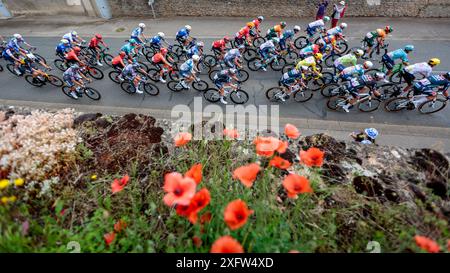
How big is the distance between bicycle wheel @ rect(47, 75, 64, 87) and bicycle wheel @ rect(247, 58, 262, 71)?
27.1 feet

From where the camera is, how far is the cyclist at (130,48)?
10047 millimetres

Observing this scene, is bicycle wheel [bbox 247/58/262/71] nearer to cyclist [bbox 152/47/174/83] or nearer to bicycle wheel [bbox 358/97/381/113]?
cyclist [bbox 152/47/174/83]

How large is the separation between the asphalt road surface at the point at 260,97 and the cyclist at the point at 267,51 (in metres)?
0.46

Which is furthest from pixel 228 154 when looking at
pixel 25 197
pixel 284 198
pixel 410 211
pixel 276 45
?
pixel 276 45

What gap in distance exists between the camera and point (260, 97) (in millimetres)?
9641

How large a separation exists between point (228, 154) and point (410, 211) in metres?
2.30

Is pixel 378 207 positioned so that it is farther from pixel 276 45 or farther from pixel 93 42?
pixel 93 42

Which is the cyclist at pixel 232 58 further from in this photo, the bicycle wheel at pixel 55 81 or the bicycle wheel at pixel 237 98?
the bicycle wheel at pixel 55 81

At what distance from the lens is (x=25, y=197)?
8.99 ft

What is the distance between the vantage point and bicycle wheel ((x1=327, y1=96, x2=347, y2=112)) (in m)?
8.70

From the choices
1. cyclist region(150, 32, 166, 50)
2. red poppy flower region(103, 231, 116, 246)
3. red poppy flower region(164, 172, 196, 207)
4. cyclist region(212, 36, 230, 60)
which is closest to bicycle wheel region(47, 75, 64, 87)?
cyclist region(150, 32, 166, 50)

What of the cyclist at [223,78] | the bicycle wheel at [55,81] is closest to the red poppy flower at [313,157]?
the cyclist at [223,78]

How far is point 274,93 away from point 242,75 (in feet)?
6.27

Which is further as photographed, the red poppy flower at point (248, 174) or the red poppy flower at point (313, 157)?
the red poppy flower at point (313, 157)
